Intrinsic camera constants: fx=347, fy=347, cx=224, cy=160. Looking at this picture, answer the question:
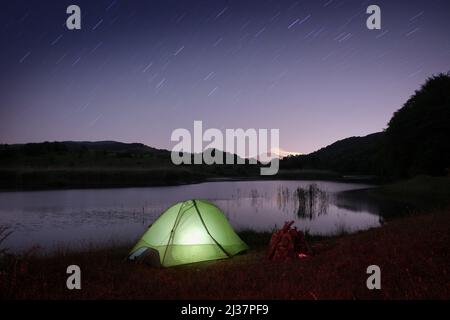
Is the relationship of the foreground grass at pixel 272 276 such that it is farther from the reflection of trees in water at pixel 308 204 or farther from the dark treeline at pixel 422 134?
the dark treeline at pixel 422 134

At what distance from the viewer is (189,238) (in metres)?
12.8

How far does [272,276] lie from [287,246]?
2925 millimetres

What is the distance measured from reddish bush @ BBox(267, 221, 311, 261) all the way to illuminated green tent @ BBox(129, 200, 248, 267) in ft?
6.21

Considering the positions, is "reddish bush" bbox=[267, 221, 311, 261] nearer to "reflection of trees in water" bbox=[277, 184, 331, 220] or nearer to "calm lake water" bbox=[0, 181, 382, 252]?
"calm lake water" bbox=[0, 181, 382, 252]

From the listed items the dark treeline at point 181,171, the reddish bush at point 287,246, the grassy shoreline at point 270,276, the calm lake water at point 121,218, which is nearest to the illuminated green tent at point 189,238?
the grassy shoreline at point 270,276

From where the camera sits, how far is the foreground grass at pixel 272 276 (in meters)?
7.30

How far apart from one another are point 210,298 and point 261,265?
3808 mm

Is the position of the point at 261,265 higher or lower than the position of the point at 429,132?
lower

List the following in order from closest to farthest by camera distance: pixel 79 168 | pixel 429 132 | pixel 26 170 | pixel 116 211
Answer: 1. pixel 116 211
2. pixel 429 132
3. pixel 26 170
4. pixel 79 168

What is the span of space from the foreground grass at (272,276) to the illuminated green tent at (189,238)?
26.1 inches
